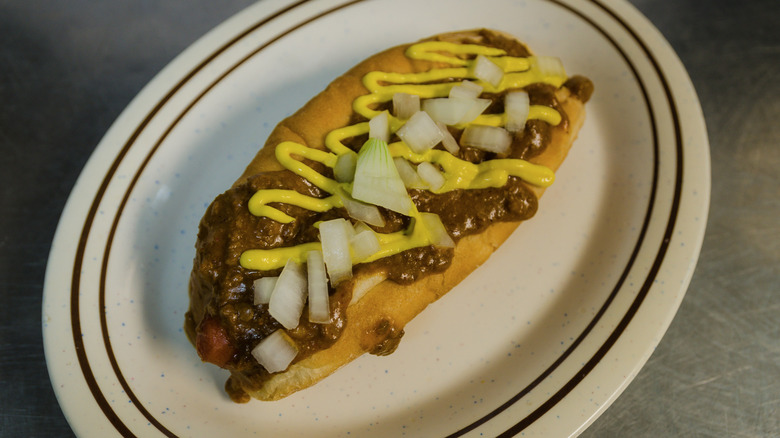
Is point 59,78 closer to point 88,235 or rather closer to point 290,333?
point 88,235

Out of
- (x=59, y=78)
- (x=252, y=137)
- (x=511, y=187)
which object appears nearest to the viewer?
(x=511, y=187)

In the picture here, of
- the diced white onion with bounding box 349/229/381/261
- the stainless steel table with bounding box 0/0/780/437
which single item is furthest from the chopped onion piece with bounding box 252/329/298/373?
the stainless steel table with bounding box 0/0/780/437

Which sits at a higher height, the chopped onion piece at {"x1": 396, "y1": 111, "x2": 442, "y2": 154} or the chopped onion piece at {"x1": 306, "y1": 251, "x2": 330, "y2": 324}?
the chopped onion piece at {"x1": 396, "y1": 111, "x2": 442, "y2": 154}

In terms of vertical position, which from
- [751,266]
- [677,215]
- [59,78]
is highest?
[59,78]

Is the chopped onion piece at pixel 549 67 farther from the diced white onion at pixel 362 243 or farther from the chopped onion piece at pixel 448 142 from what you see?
the diced white onion at pixel 362 243

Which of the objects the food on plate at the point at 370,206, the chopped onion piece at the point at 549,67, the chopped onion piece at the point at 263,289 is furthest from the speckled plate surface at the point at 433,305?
the chopped onion piece at the point at 263,289

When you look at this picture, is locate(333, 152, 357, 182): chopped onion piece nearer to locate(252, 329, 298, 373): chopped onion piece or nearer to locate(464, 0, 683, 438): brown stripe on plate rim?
locate(252, 329, 298, 373): chopped onion piece

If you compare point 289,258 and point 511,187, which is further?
point 511,187

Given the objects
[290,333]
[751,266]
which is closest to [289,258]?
[290,333]
